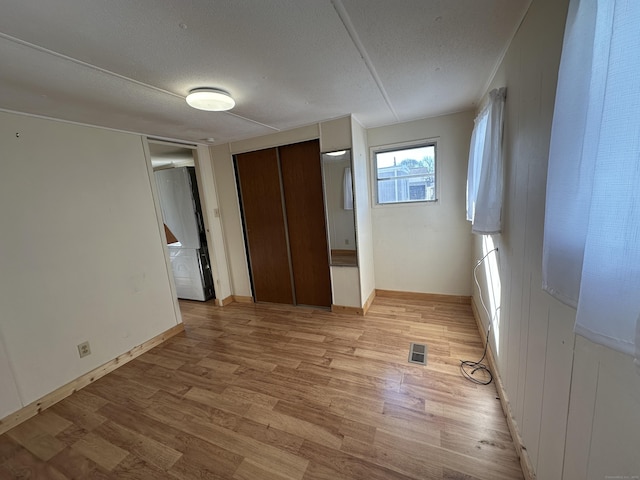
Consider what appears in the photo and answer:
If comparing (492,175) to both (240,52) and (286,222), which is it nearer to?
(240,52)

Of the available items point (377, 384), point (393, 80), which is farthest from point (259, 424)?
point (393, 80)

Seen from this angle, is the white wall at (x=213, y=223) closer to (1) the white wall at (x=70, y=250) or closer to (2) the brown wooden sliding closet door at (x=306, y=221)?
(1) the white wall at (x=70, y=250)

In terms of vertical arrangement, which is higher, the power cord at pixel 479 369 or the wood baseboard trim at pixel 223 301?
the wood baseboard trim at pixel 223 301

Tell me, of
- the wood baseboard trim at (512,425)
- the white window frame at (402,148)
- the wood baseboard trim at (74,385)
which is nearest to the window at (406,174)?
the white window frame at (402,148)

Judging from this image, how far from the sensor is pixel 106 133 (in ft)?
7.77

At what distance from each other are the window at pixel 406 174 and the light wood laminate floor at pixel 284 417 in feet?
5.33

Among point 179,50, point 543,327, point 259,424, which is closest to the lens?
point 543,327

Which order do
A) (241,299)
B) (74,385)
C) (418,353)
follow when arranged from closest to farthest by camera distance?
(74,385)
(418,353)
(241,299)

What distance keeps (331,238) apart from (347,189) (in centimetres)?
62

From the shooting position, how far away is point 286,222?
Answer: 3.34m

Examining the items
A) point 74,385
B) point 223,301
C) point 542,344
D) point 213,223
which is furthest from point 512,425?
point 213,223

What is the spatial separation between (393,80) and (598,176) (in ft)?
5.69

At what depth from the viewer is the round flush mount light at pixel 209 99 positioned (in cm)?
172

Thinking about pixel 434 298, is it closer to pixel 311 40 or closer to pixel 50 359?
pixel 311 40
